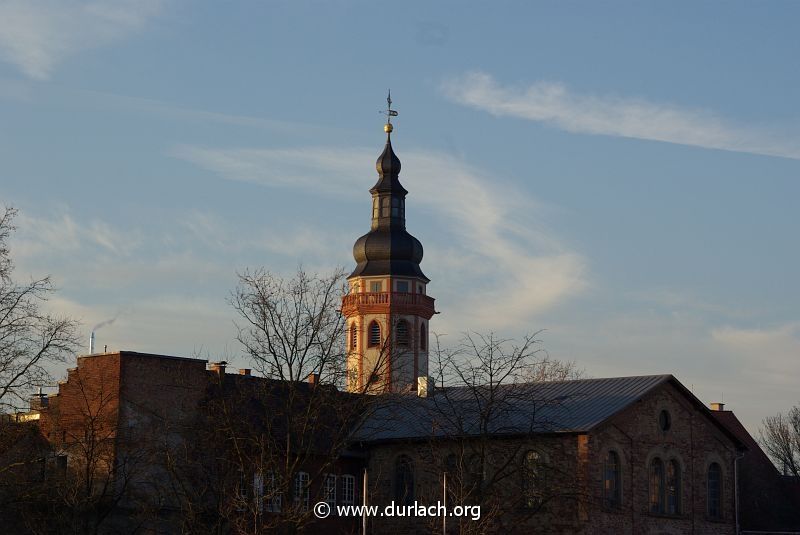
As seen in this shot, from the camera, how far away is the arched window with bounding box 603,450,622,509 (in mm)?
47156

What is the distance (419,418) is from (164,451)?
10.5 meters

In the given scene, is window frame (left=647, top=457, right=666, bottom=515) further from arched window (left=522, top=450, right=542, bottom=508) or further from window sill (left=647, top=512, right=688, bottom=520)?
arched window (left=522, top=450, right=542, bottom=508)

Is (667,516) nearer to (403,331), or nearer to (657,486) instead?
(657,486)

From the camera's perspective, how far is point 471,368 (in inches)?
1752

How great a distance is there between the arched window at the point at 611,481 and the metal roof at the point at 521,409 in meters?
1.62

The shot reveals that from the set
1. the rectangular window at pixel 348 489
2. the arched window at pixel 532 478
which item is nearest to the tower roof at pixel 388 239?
the rectangular window at pixel 348 489

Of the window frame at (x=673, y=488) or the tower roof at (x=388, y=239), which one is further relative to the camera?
the tower roof at (x=388, y=239)

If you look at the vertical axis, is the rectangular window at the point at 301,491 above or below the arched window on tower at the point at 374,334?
below

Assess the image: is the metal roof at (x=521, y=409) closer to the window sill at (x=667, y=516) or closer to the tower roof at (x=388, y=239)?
the window sill at (x=667, y=516)

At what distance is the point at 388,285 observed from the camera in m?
90.4

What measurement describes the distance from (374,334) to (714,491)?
132 feet

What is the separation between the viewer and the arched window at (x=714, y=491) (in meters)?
51.6

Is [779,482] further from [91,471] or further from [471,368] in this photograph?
[91,471]

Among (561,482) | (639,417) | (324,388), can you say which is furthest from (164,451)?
(639,417)
